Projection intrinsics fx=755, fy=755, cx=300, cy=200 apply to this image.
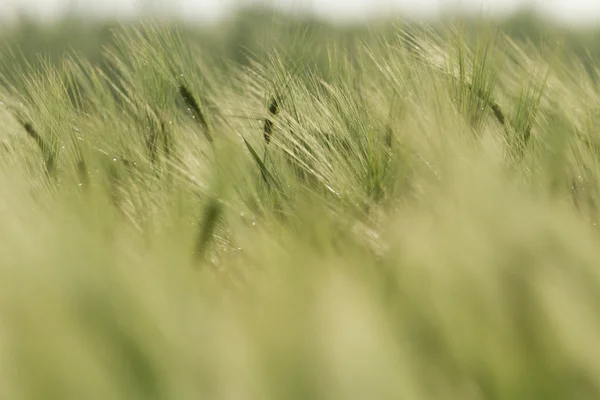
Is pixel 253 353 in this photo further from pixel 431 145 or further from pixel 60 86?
pixel 60 86

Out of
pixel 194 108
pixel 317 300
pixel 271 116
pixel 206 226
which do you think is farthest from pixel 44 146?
pixel 317 300

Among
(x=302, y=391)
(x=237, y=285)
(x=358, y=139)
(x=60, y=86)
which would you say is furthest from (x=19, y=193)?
(x=60, y=86)

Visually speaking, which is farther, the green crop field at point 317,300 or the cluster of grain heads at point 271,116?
the cluster of grain heads at point 271,116

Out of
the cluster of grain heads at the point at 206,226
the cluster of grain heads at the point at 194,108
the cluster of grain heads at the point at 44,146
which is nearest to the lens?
the cluster of grain heads at the point at 206,226

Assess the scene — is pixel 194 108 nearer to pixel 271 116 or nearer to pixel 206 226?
pixel 271 116

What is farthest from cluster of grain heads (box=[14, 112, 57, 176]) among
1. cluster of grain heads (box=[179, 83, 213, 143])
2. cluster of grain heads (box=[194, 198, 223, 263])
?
cluster of grain heads (box=[194, 198, 223, 263])

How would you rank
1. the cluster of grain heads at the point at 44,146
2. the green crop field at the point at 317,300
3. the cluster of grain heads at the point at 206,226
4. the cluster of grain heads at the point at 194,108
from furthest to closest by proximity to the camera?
1. the cluster of grain heads at the point at 194,108
2. the cluster of grain heads at the point at 44,146
3. the cluster of grain heads at the point at 206,226
4. the green crop field at the point at 317,300

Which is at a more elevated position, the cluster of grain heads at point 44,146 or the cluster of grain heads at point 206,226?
the cluster of grain heads at point 206,226

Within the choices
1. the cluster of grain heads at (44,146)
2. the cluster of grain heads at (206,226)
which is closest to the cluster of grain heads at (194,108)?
the cluster of grain heads at (44,146)

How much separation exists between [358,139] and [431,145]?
0.27m

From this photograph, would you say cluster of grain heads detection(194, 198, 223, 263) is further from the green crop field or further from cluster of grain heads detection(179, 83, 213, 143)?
cluster of grain heads detection(179, 83, 213, 143)

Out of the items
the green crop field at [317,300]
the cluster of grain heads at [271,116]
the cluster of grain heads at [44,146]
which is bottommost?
the cluster of grain heads at [44,146]

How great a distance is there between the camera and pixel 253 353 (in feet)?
1.16

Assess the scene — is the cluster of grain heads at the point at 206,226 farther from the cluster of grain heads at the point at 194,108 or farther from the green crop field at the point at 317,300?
the cluster of grain heads at the point at 194,108
